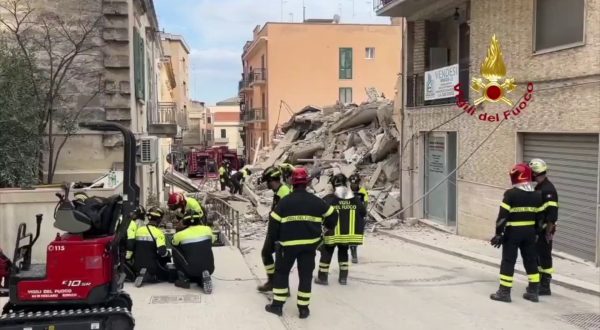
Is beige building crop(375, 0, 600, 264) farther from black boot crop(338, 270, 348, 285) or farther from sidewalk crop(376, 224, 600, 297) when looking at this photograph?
black boot crop(338, 270, 348, 285)

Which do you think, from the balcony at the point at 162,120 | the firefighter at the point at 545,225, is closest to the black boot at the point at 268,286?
the firefighter at the point at 545,225

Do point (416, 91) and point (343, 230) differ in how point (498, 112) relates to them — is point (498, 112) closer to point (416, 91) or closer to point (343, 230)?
point (416, 91)

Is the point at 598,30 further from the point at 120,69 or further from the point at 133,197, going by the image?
the point at 120,69

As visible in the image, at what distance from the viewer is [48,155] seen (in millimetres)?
13320

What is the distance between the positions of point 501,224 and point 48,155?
9985 millimetres

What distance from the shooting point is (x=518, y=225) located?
774 centimetres

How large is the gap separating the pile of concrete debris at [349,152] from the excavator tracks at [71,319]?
12647 mm

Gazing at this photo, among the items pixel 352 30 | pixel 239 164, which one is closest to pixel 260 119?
pixel 239 164

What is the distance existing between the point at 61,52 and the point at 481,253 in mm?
10328

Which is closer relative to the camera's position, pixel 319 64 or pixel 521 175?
pixel 521 175

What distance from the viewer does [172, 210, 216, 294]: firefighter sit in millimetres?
8008

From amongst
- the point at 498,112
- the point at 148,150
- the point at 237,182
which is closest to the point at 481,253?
the point at 498,112

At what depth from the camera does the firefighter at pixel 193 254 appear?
801 cm

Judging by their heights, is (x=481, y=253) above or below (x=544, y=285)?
below
